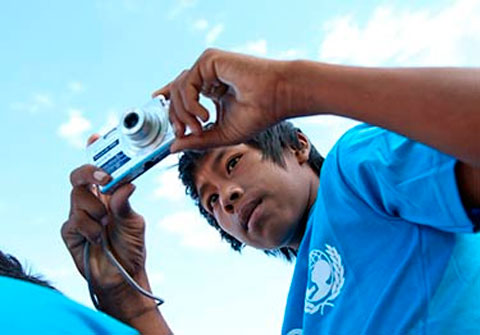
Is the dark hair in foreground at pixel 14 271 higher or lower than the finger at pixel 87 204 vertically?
lower

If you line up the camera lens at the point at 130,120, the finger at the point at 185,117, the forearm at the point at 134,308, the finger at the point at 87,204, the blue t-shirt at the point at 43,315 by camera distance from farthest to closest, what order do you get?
1. the forearm at the point at 134,308
2. the finger at the point at 87,204
3. the camera lens at the point at 130,120
4. the finger at the point at 185,117
5. the blue t-shirt at the point at 43,315

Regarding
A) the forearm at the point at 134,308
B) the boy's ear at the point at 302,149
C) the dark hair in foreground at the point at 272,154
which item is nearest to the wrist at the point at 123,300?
the forearm at the point at 134,308

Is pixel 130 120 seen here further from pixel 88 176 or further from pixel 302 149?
pixel 302 149

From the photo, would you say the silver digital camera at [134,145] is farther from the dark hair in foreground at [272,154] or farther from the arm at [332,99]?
the dark hair in foreground at [272,154]

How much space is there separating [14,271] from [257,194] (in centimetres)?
46

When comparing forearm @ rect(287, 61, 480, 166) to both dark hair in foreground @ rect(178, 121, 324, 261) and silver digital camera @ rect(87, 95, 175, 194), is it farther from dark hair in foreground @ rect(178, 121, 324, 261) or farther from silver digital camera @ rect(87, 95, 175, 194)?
dark hair in foreground @ rect(178, 121, 324, 261)

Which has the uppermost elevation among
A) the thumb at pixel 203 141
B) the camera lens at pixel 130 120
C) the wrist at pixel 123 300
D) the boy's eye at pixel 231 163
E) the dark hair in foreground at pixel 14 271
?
the camera lens at pixel 130 120

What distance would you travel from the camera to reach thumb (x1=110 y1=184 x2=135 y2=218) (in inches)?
43.2

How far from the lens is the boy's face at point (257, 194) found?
1.13 meters

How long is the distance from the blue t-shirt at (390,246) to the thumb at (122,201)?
1.08 ft

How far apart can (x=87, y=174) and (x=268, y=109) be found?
0.43 meters

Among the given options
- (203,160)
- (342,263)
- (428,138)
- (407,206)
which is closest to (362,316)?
(342,263)

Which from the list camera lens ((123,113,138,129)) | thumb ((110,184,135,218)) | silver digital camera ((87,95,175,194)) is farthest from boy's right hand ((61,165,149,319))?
camera lens ((123,113,138,129))

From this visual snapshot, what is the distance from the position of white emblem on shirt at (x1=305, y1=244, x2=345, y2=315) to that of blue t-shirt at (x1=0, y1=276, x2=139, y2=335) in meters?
0.41
